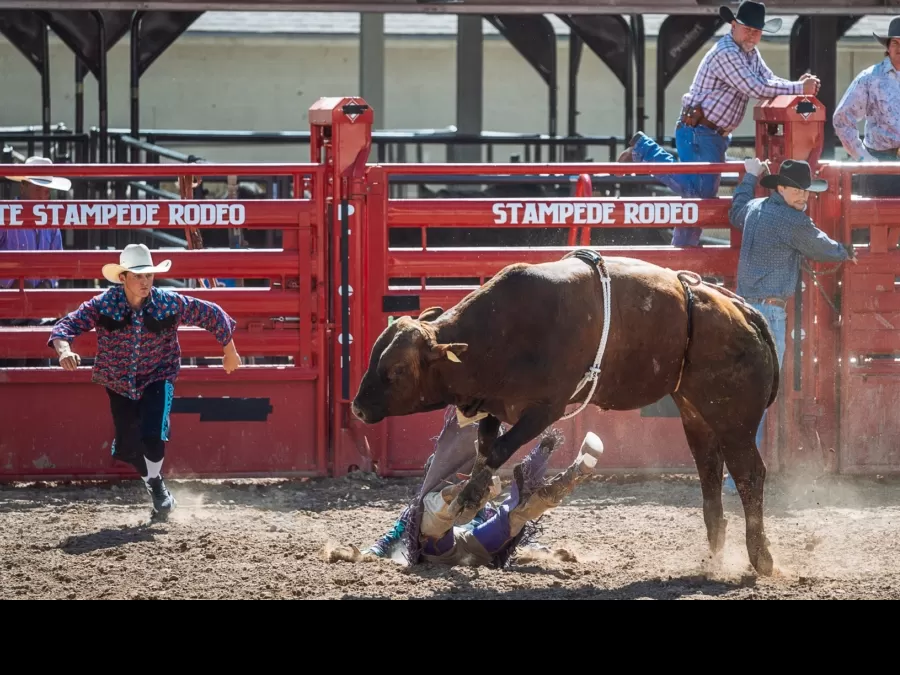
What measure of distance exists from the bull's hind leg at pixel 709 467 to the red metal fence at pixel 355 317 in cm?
218

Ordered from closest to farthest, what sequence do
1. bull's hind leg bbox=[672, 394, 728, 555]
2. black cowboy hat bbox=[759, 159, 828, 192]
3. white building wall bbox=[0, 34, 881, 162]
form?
bull's hind leg bbox=[672, 394, 728, 555]
black cowboy hat bbox=[759, 159, 828, 192]
white building wall bbox=[0, 34, 881, 162]

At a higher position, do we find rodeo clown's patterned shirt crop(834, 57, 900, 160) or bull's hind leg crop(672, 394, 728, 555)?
rodeo clown's patterned shirt crop(834, 57, 900, 160)

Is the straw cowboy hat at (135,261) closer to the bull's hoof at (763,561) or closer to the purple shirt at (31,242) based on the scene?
the purple shirt at (31,242)

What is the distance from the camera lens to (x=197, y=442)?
8.11m

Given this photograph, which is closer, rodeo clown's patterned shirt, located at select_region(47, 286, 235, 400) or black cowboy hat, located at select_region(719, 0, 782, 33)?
rodeo clown's patterned shirt, located at select_region(47, 286, 235, 400)

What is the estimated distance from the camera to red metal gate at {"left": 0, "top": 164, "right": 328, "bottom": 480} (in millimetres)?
7816

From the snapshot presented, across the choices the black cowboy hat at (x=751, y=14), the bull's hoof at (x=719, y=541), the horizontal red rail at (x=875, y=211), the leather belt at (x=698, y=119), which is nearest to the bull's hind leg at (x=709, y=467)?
the bull's hoof at (x=719, y=541)

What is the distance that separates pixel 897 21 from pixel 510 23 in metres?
4.43

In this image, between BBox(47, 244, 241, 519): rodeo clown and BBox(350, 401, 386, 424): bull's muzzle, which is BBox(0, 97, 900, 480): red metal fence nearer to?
BBox(47, 244, 241, 519): rodeo clown

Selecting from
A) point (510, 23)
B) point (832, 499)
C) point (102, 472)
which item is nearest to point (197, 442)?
point (102, 472)

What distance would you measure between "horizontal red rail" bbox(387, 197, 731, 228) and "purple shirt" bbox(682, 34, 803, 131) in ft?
2.68

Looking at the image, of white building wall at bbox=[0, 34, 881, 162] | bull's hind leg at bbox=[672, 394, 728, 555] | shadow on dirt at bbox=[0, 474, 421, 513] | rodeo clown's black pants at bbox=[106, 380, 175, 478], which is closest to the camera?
bull's hind leg at bbox=[672, 394, 728, 555]

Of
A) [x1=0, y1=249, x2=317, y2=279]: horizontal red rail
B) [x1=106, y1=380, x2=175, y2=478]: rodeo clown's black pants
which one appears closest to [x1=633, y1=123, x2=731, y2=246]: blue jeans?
[x1=0, y1=249, x2=317, y2=279]: horizontal red rail

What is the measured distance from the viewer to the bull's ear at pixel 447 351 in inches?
202
